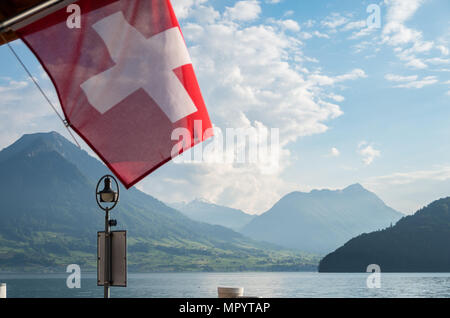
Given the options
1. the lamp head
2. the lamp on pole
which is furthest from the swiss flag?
the lamp head

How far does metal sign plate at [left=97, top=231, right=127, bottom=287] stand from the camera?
844cm

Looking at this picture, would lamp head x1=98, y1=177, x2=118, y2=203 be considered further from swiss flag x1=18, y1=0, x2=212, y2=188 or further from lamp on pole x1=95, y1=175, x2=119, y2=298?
swiss flag x1=18, y1=0, x2=212, y2=188

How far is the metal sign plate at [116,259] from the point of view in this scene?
8438mm

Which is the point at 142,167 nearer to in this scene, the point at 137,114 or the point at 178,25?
the point at 137,114

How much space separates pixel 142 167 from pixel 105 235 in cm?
427

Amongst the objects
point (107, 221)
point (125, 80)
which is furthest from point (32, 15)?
point (107, 221)

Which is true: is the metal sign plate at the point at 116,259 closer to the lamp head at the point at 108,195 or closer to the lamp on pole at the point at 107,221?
the lamp on pole at the point at 107,221

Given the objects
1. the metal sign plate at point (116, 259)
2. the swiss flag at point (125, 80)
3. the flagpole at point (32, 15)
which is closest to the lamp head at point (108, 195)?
the metal sign plate at point (116, 259)

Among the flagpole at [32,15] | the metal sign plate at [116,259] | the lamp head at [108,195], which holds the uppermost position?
the flagpole at [32,15]

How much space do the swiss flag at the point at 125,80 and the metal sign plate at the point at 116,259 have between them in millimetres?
3982

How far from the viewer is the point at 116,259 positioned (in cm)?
861
